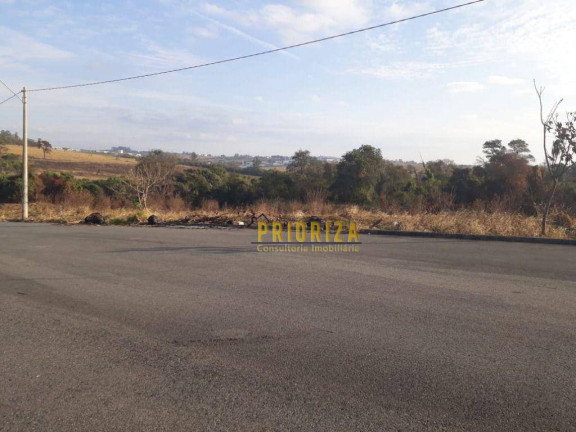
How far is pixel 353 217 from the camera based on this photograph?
16703 mm

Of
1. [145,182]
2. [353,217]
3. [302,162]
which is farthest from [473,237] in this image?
[302,162]

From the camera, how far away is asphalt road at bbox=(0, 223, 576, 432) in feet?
11.3

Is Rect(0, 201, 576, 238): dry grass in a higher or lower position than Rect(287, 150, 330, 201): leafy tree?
lower

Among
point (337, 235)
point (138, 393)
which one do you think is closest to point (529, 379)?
point (138, 393)

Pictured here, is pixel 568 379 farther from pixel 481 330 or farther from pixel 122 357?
pixel 122 357

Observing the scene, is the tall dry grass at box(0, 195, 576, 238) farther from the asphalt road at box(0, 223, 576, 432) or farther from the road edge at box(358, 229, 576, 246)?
the asphalt road at box(0, 223, 576, 432)

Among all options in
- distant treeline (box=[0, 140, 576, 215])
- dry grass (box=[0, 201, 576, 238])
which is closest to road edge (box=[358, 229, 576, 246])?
dry grass (box=[0, 201, 576, 238])

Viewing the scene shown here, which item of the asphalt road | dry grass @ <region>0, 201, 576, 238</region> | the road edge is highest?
dry grass @ <region>0, 201, 576, 238</region>

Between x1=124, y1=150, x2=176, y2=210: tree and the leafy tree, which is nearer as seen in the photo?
x1=124, y1=150, x2=176, y2=210: tree

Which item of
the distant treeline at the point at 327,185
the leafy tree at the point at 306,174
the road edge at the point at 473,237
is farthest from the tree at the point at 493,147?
the road edge at the point at 473,237

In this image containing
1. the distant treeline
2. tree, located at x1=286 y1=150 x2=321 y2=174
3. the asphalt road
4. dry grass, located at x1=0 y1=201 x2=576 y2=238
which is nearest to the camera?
the asphalt road

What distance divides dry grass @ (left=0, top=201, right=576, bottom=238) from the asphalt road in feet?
15.3

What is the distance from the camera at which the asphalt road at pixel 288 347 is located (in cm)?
344

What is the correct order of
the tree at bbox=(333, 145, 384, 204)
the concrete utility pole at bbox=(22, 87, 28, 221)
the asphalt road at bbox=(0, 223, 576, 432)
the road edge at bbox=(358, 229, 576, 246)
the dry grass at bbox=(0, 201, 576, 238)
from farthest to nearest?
1. the tree at bbox=(333, 145, 384, 204)
2. the concrete utility pole at bbox=(22, 87, 28, 221)
3. the dry grass at bbox=(0, 201, 576, 238)
4. the road edge at bbox=(358, 229, 576, 246)
5. the asphalt road at bbox=(0, 223, 576, 432)
